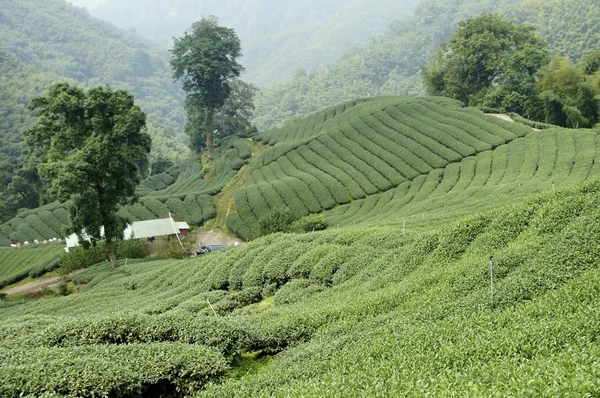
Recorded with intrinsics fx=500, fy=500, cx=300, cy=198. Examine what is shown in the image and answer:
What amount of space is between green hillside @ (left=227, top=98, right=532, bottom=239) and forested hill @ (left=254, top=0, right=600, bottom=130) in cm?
7129

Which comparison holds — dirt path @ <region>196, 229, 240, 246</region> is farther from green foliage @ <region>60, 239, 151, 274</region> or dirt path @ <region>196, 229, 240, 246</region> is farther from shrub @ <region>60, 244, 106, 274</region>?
shrub @ <region>60, 244, 106, 274</region>

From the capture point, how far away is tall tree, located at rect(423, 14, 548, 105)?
56.7 m

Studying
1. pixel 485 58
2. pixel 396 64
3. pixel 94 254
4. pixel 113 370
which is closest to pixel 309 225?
pixel 94 254

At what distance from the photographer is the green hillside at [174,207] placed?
45.8 m

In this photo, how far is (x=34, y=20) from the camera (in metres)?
192

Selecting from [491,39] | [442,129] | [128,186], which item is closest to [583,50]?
[491,39]

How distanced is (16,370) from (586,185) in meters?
13.6

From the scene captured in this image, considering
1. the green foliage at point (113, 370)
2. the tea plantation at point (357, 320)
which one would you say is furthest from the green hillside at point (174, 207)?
the green foliage at point (113, 370)

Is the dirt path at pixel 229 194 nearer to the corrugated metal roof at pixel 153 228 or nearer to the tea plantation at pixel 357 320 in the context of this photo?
the corrugated metal roof at pixel 153 228

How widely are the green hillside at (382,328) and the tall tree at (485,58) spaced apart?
46978mm

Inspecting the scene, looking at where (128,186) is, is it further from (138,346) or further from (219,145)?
(219,145)

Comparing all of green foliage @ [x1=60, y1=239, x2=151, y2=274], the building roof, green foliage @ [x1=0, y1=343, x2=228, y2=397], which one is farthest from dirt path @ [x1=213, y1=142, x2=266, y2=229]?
green foliage @ [x1=0, y1=343, x2=228, y2=397]

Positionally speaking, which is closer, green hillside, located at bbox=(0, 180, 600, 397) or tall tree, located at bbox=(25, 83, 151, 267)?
green hillside, located at bbox=(0, 180, 600, 397)

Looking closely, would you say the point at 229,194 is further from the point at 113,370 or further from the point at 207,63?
the point at 113,370
